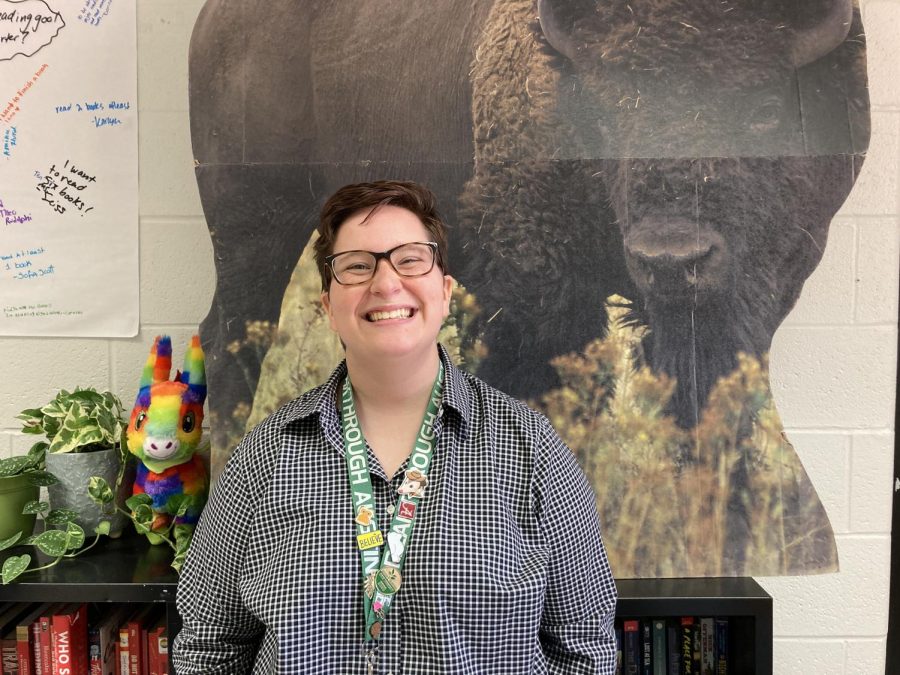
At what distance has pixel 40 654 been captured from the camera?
4.45ft

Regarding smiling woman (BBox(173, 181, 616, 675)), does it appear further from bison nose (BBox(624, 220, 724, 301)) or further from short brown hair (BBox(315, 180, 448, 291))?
bison nose (BBox(624, 220, 724, 301))

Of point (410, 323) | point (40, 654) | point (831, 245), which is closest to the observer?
point (410, 323)

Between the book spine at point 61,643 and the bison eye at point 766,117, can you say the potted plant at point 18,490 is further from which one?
the bison eye at point 766,117

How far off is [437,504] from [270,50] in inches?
39.2

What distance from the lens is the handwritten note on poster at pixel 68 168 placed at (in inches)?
63.1

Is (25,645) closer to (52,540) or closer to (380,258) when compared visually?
(52,540)

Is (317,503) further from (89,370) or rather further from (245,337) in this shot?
(89,370)

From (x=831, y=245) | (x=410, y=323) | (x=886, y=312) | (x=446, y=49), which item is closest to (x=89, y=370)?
(x=410, y=323)

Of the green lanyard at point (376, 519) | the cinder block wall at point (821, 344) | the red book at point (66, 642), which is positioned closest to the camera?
the green lanyard at point (376, 519)

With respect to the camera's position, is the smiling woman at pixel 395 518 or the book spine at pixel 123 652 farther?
the book spine at pixel 123 652

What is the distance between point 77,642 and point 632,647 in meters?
1.14

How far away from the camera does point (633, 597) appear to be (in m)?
1.26

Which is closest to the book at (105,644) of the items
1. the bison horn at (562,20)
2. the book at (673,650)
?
the book at (673,650)

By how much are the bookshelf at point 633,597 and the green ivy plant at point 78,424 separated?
0.26 metres
